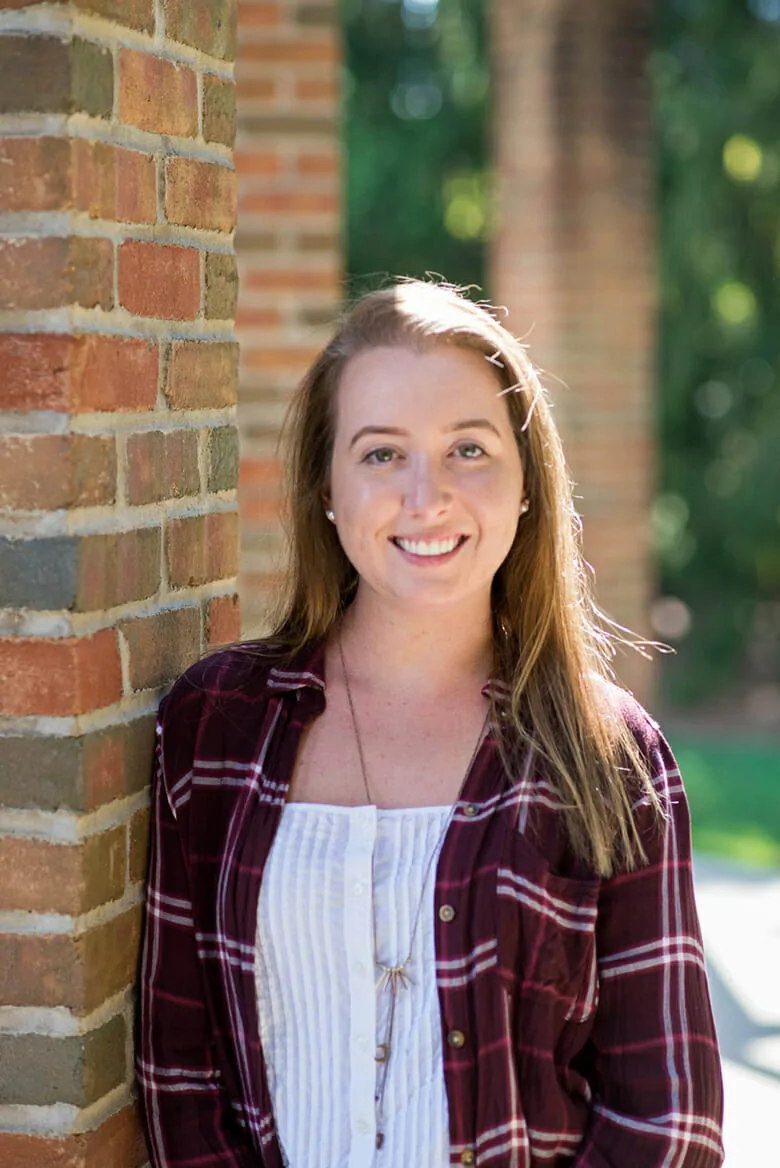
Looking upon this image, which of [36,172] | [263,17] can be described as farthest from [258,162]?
[36,172]

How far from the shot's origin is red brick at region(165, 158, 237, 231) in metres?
2.22

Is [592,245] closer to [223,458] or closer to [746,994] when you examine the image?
[746,994]

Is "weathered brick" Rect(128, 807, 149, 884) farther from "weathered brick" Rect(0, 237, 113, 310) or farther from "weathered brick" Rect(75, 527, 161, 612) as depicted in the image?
"weathered brick" Rect(0, 237, 113, 310)

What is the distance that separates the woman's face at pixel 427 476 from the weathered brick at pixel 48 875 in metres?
0.51

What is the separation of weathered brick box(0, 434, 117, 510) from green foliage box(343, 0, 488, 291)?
11164mm

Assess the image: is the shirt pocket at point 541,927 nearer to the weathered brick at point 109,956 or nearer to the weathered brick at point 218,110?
the weathered brick at point 109,956

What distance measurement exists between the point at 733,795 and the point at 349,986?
7.17 meters

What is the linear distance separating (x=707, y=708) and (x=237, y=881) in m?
10.4

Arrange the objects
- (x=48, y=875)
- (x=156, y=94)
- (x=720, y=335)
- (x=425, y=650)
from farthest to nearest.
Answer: (x=720, y=335) → (x=425, y=650) → (x=156, y=94) → (x=48, y=875)

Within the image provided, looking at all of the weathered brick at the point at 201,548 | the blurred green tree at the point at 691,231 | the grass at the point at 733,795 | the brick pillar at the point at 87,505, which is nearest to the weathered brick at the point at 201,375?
the brick pillar at the point at 87,505

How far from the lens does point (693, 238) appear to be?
11.7m

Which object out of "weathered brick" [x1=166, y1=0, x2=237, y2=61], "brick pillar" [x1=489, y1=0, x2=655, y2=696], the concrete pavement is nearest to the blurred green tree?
"brick pillar" [x1=489, y1=0, x2=655, y2=696]

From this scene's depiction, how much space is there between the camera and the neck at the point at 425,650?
229 cm

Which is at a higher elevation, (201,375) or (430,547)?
(201,375)
